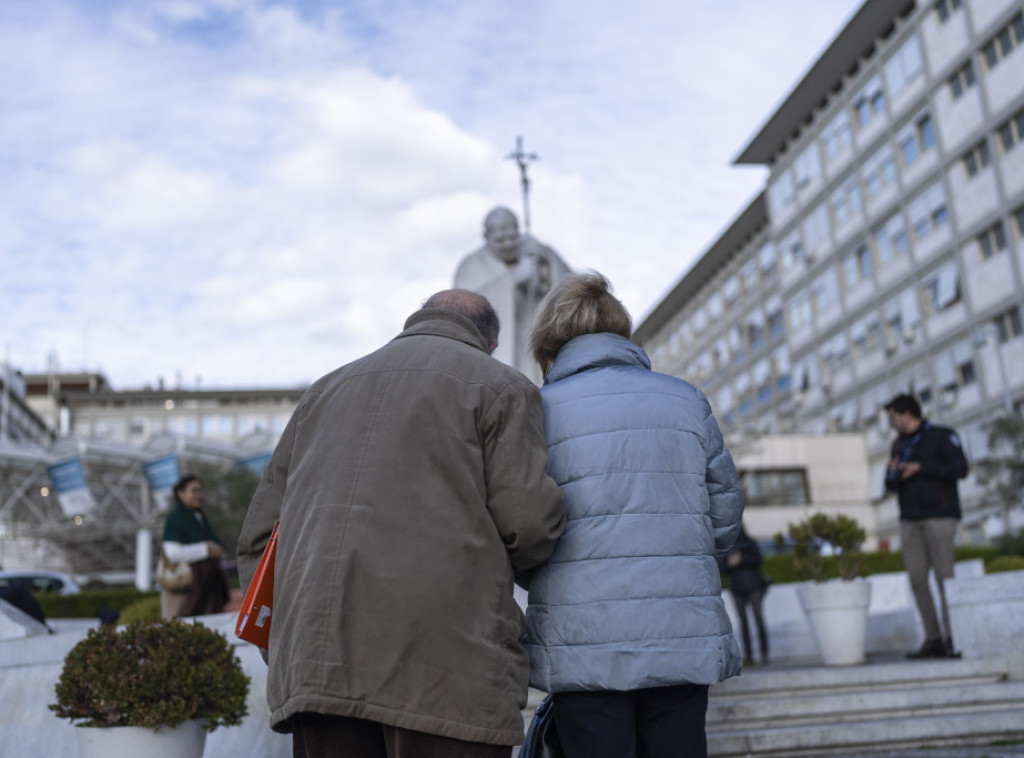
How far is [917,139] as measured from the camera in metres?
42.2

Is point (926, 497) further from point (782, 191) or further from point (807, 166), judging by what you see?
point (782, 191)

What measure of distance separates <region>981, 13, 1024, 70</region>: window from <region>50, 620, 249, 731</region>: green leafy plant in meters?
37.3

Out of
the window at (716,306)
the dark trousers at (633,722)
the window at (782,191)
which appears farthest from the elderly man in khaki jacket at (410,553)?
the window at (716,306)

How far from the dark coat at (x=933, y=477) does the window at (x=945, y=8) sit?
36501 mm

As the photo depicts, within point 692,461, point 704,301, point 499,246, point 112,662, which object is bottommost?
point 112,662

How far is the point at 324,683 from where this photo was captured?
2443 mm

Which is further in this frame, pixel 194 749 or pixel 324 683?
pixel 194 749

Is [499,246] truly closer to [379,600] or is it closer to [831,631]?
[831,631]

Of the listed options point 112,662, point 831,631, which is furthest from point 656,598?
point 831,631

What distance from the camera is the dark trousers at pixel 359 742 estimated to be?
2.46 meters

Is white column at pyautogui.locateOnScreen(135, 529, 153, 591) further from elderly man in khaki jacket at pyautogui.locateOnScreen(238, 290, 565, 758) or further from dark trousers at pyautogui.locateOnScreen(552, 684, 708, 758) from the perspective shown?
elderly man in khaki jacket at pyautogui.locateOnScreen(238, 290, 565, 758)

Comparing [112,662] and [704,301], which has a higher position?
[704,301]

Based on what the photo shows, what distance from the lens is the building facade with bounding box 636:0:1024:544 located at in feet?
120

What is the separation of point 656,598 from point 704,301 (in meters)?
67.5
